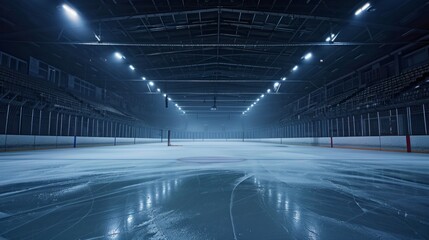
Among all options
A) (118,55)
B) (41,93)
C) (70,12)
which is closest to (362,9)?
(70,12)

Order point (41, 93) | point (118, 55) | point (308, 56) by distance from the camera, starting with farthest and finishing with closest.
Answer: point (308, 56), point (118, 55), point (41, 93)

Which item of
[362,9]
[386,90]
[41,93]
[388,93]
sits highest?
[362,9]

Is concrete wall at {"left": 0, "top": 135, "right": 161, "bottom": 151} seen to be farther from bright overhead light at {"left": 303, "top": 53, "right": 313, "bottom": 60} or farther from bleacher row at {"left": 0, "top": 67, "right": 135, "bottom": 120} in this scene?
bright overhead light at {"left": 303, "top": 53, "right": 313, "bottom": 60}

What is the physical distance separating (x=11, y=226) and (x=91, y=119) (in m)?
22.9

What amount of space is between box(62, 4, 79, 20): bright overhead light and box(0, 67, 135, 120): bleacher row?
657cm

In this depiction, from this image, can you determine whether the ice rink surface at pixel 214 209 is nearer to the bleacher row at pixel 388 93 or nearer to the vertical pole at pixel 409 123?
the bleacher row at pixel 388 93

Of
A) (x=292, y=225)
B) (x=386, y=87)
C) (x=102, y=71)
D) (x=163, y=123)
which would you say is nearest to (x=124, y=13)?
(x=102, y=71)

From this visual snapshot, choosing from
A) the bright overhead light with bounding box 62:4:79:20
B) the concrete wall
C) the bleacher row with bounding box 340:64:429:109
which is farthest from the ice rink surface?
the bleacher row with bounding box 340:64:429:109

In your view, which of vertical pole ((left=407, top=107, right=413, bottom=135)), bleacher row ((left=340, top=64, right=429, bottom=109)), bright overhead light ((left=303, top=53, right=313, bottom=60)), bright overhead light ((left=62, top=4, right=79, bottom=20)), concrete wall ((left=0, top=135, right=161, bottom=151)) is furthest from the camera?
bright overhead light ((left=303, top=53, right=313, bottom=60))

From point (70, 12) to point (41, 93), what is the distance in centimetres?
840

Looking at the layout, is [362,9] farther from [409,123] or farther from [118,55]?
[118,55]

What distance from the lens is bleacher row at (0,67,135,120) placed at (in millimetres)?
12508

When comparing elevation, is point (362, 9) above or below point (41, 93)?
above

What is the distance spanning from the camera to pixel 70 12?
387 inches
